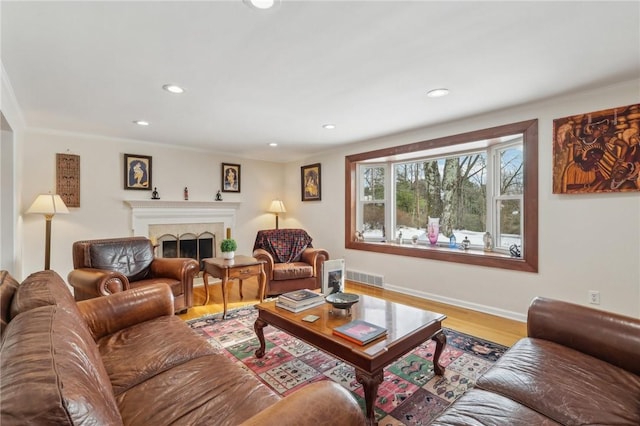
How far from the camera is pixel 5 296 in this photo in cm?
130

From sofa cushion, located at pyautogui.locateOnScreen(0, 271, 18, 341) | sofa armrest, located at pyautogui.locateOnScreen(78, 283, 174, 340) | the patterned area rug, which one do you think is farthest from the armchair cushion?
sofa cushion, located at pyautogui.locateOnScreen(0, 271, 18, 341)

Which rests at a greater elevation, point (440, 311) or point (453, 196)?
point (453, 196)

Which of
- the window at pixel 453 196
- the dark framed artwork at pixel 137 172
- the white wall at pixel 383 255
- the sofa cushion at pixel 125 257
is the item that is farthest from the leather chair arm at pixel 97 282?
the window at pixel 453 196

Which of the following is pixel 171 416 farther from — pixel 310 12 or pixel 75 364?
pixel 310 12

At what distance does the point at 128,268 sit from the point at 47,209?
112cm

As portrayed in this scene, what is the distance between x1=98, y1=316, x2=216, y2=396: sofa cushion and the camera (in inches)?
53.8

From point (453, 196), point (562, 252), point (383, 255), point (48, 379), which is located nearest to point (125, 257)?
point (48, 379)

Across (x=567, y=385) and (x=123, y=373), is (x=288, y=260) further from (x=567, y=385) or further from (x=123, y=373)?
(x=567, y=385)

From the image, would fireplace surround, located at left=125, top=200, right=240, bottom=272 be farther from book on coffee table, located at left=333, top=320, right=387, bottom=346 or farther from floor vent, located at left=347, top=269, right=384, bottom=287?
book on coffee table, located at left=333, top=320, right=387, bottom=346

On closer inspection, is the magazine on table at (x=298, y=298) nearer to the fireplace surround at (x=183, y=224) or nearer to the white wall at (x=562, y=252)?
the white wall at (x=562, y=252)

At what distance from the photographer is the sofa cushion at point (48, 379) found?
1.87ft

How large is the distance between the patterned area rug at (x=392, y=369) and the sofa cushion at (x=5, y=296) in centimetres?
139

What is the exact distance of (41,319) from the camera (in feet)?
3.31

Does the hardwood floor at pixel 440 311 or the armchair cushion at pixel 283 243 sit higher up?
the armchair cushion at pixel 283 243
